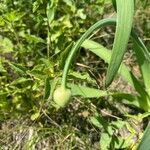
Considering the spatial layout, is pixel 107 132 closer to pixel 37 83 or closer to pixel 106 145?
pixel 106 145

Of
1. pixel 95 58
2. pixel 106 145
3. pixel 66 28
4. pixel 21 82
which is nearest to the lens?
pixel 106 145

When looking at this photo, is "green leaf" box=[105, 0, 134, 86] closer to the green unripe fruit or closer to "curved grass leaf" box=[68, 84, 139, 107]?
the green unripe fruit

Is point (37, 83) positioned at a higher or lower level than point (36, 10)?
lower

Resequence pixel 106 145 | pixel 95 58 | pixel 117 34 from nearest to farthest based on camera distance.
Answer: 1. pixel 117 34
2. pixel 106 145
3. pixel 95 58

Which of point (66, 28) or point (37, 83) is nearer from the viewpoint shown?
point (37, 83)

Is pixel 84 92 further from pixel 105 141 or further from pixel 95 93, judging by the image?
pixel 105 141

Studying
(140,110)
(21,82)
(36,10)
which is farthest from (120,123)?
(36,10)

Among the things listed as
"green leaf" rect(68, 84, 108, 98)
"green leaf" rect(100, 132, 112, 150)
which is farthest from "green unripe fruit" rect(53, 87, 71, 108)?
"green leaf" rect(100, 132, 112, 150)

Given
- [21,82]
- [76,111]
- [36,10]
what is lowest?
[76,111]

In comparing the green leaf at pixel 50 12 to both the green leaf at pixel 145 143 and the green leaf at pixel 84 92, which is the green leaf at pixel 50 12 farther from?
the green leaf at pixel 145 143

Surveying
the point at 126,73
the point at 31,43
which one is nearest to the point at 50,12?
the point at 31,43
